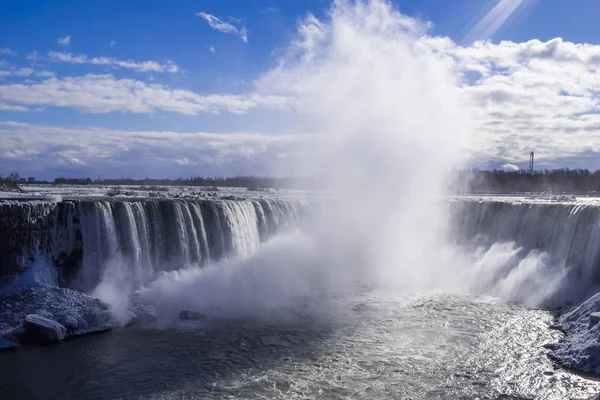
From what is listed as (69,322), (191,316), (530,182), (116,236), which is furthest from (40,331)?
(530,182)

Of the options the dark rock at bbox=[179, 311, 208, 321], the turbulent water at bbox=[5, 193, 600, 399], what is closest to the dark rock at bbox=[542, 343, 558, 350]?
the turbulent water at bbox=[5, 193, 600, 399]

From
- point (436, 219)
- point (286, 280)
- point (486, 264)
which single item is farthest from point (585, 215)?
point (286, 280)

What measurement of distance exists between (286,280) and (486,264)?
345 inches

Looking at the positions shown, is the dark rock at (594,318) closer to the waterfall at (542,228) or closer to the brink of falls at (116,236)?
the waterfall at (542,228)

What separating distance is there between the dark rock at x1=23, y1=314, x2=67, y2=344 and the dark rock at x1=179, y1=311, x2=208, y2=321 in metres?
3.51

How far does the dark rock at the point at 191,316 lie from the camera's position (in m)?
15.5

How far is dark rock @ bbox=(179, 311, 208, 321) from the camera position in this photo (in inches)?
610

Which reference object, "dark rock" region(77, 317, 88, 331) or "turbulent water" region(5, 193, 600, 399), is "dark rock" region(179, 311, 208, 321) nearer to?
"turbulent water" region(5, 193, 600, 399)

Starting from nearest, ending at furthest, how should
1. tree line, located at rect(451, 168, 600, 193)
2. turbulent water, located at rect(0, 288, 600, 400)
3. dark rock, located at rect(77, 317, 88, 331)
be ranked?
turbulent water, located at rect(0, 288, 600, 400) < dark rock, located at rect(77, 317, 88, 331) < tree line, located at rect(451, 168, 600, 193)

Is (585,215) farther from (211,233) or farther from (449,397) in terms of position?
(211,233)

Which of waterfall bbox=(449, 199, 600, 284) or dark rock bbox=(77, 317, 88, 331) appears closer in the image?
Answer: dark rock bbox=(77, 317, 88, 331)

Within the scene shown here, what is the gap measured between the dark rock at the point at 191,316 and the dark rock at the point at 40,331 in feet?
11.5

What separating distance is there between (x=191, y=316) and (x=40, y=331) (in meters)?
4.14

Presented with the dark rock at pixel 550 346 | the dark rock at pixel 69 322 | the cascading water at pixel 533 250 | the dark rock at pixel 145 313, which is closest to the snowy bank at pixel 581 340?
the dark rock at pixel 550 346
